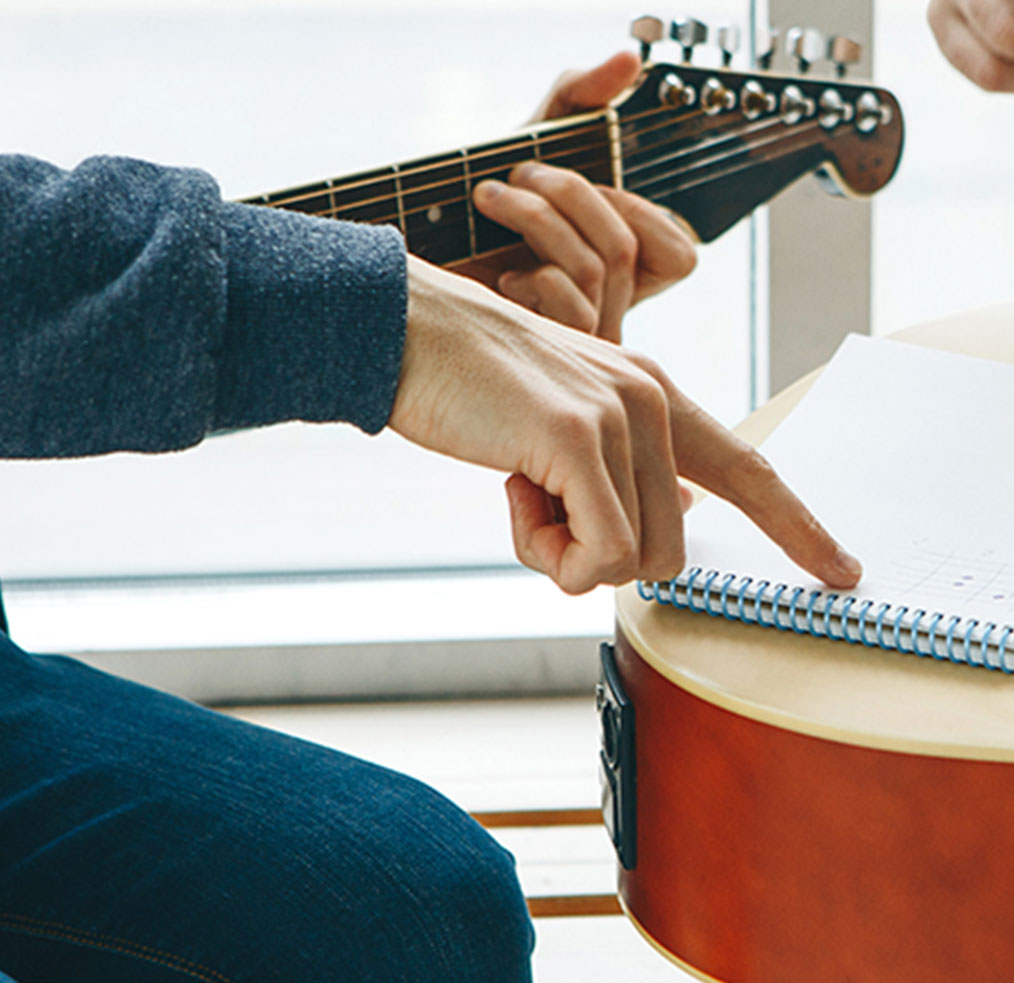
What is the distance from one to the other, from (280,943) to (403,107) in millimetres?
1157

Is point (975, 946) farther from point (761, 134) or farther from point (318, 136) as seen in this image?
point (318, 136)

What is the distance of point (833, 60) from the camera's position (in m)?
1.01

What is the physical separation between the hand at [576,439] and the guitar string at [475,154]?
1.29ft

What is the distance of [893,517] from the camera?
580mm

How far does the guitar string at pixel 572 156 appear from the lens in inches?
37.0

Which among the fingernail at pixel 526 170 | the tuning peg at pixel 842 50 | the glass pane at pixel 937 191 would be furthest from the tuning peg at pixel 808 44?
the glass pane at pixel 937 191

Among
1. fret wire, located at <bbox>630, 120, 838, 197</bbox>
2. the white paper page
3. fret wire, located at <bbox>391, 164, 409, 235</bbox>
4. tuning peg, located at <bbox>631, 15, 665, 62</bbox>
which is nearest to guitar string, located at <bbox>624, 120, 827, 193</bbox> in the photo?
fret wire, located at <bbox>630, 120, 838, 197</bbox>

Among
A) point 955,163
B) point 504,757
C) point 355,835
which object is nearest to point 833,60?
point 955,163

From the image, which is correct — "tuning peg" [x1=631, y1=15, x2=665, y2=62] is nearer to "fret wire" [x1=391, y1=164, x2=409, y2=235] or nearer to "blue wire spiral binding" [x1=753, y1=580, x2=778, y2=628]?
"fret wire" [x1=391, y1=164, x2=409, y2=235]

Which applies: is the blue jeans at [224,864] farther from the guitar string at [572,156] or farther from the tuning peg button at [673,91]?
the tuning peg button at [673,91]

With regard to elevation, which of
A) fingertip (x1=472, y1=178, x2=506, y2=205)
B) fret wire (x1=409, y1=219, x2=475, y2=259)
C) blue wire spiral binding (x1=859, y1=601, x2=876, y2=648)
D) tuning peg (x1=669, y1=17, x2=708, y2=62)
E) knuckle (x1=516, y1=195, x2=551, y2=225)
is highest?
tuning peg (x1=669, y1=17, x2=708, y2=62)

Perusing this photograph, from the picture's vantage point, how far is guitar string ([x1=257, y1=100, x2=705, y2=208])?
919mm

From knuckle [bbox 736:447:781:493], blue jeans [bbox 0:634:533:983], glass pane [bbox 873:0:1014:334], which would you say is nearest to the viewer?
knuckle [bbox 736:447:781:493]

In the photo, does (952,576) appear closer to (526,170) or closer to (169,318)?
(169,318)
